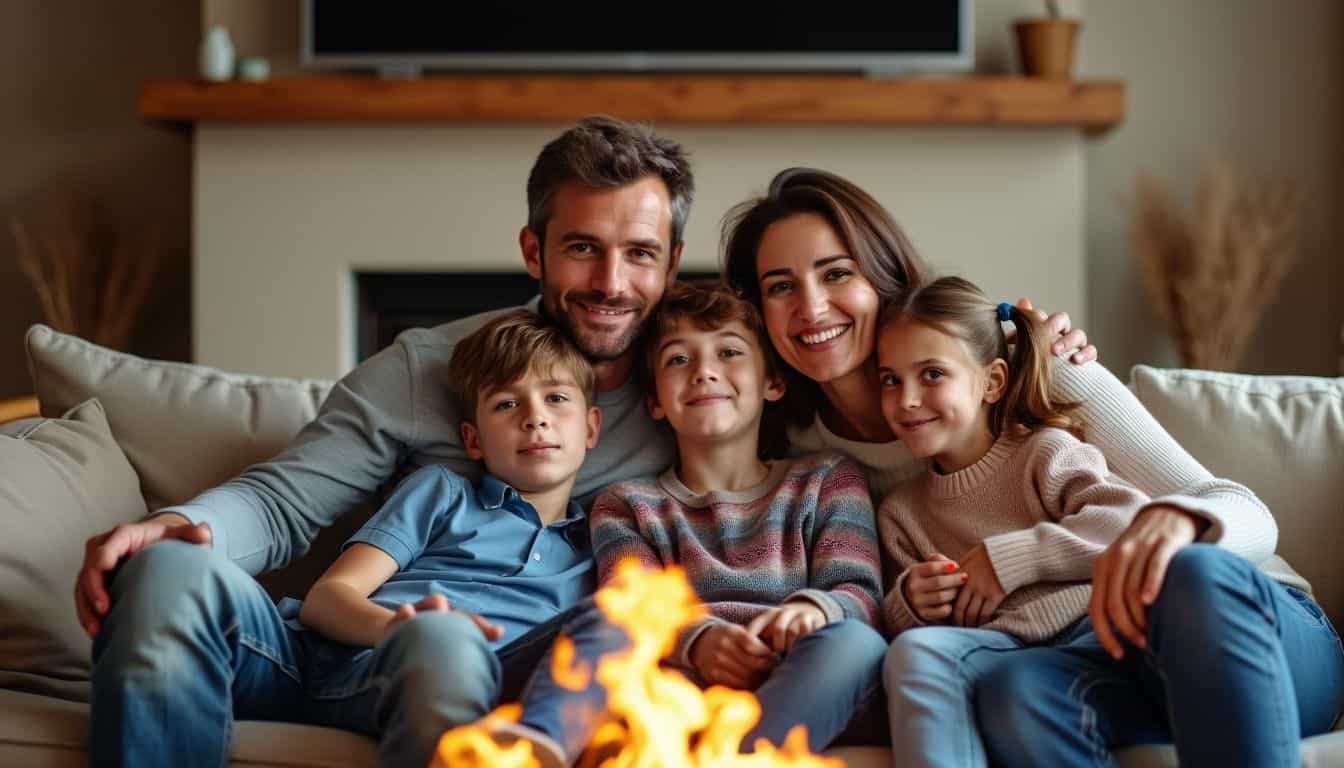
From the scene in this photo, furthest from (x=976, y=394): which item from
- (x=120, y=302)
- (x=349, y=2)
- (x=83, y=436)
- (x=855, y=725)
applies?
(x=120, y=302)

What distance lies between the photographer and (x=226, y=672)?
1.51 metres

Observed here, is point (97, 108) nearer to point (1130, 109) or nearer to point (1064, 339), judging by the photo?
point (1130, 109)

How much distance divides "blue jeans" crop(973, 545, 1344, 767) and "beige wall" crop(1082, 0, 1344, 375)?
293 cm

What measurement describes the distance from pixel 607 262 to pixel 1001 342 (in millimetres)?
571

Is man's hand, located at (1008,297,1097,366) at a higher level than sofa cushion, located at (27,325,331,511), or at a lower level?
higher

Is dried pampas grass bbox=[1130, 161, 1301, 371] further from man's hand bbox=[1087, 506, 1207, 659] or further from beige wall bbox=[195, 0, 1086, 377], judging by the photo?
man's hand bbox=[1087, 506, 1207, 659]

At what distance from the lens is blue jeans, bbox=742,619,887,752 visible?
1515 millimetres

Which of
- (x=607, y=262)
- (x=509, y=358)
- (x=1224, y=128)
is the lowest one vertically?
(x=509, y=358)

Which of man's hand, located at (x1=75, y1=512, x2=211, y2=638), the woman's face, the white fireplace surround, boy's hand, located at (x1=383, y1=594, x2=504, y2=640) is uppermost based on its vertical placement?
the white fireplace surround

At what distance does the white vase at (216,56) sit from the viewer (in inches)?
155

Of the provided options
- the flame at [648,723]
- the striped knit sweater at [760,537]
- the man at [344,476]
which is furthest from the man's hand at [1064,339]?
the flame at [648,723]

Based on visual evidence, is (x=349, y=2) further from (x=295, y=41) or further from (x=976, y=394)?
(x=976, y=394)

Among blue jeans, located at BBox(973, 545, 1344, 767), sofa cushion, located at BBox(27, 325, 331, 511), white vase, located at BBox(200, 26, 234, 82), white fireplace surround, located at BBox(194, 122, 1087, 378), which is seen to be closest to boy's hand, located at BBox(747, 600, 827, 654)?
blue jeans, located at BBox(973, 545, 1344, 767)

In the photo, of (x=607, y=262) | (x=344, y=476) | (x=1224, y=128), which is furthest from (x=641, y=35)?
(x=344, y=476)
